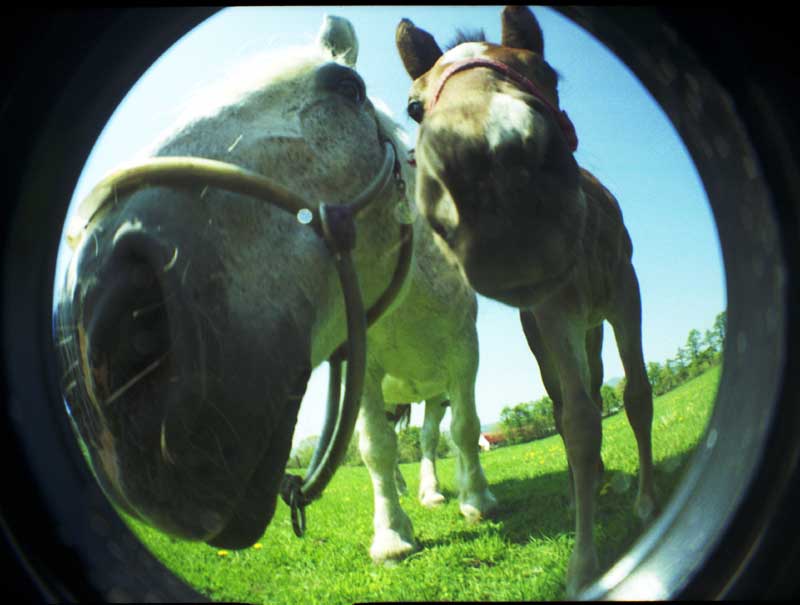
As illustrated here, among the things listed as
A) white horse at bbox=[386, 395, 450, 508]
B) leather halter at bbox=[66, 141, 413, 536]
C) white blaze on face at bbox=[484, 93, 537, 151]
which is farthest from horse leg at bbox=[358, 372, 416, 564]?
white blaze on face at bbox=[484, 93, 537, 151]

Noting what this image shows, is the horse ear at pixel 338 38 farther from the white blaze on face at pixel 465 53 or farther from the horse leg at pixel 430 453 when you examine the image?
the horse leg at pixel 430 453

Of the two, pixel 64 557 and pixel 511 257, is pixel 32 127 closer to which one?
pixel 64 557

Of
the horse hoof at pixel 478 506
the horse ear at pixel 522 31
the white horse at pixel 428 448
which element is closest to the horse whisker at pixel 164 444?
the horse ear at pixel 522 31

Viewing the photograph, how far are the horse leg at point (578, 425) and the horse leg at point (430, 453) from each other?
6.36ft

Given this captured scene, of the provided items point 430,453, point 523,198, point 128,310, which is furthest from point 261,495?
point 430,453

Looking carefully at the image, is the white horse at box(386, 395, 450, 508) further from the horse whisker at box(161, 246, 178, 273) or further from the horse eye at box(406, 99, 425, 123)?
the horse whisker at box(161, 246, 178, 273)

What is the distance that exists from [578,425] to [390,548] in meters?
1.11

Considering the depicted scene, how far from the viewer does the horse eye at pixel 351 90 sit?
4.67 ft

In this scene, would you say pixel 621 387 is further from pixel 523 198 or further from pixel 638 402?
pixel 523 198

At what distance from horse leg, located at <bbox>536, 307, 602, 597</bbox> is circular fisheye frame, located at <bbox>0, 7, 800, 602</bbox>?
22 cm

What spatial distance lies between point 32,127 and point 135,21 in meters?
0.27

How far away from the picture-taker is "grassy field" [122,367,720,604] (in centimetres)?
156

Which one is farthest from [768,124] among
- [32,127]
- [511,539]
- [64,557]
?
[511,539]

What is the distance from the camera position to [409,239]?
1500 millimetres
